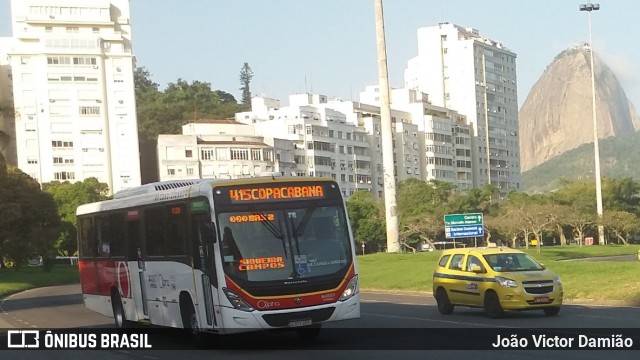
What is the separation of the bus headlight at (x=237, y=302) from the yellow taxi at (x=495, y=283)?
24.9 ft

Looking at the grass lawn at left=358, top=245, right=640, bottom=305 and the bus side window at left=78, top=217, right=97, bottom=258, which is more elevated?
the bus side window at left=78, top=217, right=97, bottom=258

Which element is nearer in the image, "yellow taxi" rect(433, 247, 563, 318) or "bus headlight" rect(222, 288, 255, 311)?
"bus headlight" rect(222, 288, 255, 311)

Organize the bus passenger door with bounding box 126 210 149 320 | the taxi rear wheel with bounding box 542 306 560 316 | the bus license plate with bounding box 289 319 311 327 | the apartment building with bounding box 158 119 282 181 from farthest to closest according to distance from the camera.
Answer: the apartment building with bounding box 158 119 282 181, the taxi rear wheel with bounding box 542 306 560 316, the bus passenger door with bounding box 126 210 149 320, the bus license plate with bounding box 289 319 311 327

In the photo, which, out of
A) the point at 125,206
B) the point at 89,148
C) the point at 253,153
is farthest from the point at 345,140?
the point at 125,206

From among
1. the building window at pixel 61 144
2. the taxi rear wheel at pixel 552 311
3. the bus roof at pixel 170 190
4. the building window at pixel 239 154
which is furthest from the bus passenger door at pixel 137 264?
the building window at pixel 61 144

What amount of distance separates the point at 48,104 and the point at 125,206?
116m

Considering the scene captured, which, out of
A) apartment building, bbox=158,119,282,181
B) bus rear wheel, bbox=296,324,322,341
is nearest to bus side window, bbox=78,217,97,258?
bus rear wheel, bbox=296,324,322,341

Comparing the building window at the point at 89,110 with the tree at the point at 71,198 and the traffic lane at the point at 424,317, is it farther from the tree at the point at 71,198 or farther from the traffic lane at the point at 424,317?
the traffic lane at the point at 424,317

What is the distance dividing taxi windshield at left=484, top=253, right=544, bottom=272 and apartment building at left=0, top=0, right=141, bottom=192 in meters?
113

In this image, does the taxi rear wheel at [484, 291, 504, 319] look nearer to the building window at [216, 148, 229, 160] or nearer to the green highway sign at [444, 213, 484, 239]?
the green highway sign at [444, 213, 484, 239]

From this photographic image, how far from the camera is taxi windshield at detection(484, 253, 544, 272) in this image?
2264cm

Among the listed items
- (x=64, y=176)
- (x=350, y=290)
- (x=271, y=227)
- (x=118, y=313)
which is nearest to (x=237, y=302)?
(x=271, y=227)

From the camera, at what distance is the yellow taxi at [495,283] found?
2164 cm

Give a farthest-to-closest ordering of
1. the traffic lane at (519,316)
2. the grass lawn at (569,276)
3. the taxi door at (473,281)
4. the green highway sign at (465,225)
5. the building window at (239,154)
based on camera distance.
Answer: the building window at (239,154)
the green highway sign at (465,225)
the grass lawn at (569,276)
the taxi door at (473,281)
the traffic lane at (519,316)
